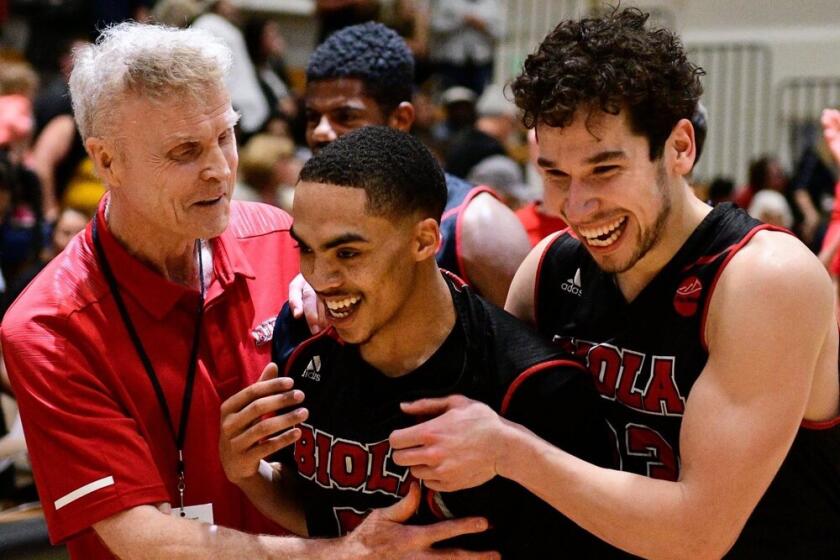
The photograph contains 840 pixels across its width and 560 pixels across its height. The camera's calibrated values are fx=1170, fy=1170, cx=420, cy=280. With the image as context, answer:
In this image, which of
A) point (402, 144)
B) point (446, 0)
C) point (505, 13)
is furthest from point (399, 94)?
point (505, 13)

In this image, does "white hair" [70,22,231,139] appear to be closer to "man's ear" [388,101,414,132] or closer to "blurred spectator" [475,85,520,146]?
"man's ear" [388,101,414,132]

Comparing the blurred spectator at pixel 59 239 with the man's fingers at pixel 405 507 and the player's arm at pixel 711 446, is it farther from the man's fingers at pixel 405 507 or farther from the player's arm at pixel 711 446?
the player's arm at pixel 711 446

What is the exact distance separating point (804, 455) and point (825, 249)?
308cm

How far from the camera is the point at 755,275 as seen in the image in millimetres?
2309

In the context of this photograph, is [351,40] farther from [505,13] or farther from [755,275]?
[505,13]

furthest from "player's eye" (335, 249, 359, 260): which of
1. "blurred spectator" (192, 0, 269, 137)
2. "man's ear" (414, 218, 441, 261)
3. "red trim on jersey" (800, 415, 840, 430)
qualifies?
"blurred spectator" (192, 0, 269, 137)

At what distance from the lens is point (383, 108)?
12.2 ft

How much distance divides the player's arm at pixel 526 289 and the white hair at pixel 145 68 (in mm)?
863

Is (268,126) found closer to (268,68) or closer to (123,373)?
(268,68)

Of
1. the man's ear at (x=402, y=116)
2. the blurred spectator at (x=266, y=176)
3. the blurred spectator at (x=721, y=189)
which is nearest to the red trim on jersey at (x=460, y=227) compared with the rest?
the man's ear at (x=402, y=116)

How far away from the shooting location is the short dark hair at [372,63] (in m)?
3.71

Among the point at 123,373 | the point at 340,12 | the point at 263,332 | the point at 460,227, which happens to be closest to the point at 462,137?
the point at 340,12

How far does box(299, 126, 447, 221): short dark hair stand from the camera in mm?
2434

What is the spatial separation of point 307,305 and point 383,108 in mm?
1117
